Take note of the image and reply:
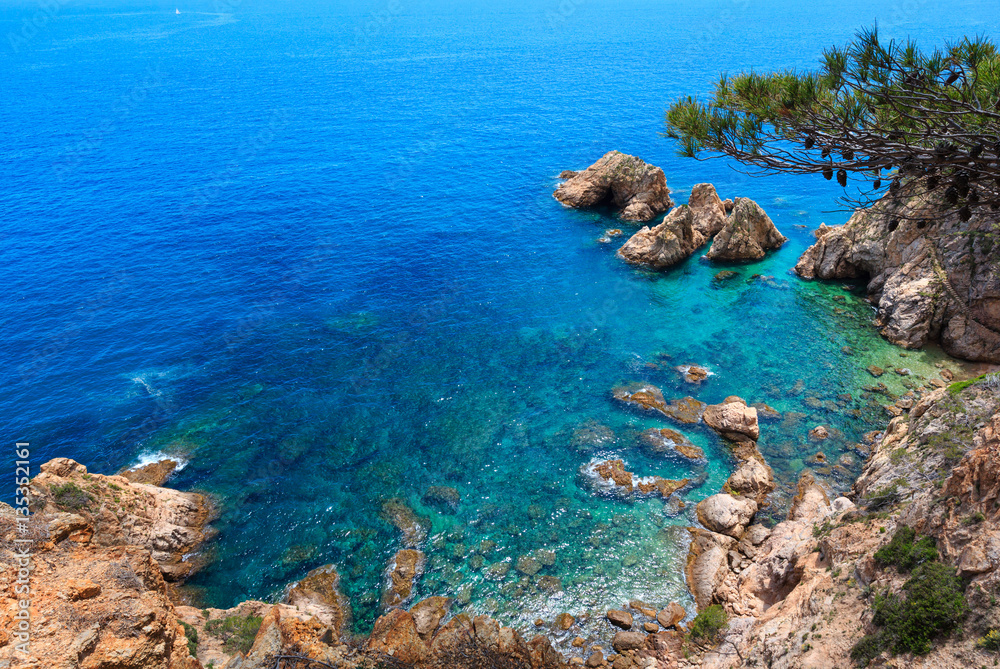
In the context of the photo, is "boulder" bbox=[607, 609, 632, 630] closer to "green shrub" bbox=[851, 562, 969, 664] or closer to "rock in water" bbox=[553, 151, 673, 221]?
"green shrub" bbox=[851, 562, 969, 664]

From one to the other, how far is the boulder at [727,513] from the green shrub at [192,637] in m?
23.9

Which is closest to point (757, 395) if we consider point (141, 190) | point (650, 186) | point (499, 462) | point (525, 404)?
point (525, 404)

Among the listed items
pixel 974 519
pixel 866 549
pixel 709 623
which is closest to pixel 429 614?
pixel 709 623

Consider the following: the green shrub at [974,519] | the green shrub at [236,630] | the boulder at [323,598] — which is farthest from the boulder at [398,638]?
the green shrub at [974,519]

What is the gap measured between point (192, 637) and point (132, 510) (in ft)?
29.6

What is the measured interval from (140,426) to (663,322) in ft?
127

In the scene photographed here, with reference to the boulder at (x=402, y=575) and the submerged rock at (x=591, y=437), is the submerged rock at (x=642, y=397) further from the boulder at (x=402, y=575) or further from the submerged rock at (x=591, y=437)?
the boulder at (x=402, y=575)

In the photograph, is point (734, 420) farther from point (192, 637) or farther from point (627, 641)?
point (192, 637)

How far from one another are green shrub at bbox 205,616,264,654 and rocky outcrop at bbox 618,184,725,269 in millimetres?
43191

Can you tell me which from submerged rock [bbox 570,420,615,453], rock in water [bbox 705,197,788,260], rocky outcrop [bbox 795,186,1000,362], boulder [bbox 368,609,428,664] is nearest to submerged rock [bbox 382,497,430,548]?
boulder [bbox 368,609,428,664]

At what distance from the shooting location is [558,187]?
71875 mm

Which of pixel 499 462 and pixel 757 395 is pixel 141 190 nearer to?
pixel 499 462

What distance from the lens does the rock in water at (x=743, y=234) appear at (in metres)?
52.2

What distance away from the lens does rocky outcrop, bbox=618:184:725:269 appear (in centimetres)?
5322
